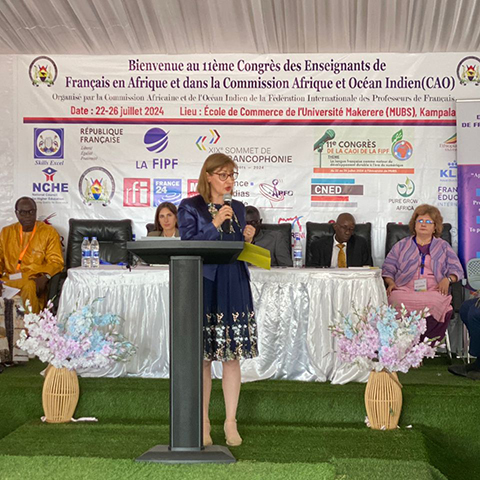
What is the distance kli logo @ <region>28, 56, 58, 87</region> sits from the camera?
702 centimetres

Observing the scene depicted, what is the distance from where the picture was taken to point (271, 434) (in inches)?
140

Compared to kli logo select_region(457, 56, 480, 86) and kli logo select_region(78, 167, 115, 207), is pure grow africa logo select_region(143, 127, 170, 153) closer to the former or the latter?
kli logo select_region(78, 167, 115, 207)

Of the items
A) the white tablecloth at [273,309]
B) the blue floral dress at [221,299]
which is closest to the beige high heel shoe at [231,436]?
the blue floral dress at [221,299]

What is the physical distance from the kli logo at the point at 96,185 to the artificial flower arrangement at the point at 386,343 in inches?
149

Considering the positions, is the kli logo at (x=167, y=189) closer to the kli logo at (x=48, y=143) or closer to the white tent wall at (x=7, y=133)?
the kli logo at (x=48, y=143)

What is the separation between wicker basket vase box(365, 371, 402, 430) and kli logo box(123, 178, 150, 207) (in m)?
3.78

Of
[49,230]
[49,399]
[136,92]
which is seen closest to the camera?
[49,399]

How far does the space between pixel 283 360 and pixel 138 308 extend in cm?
102

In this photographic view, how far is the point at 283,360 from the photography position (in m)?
4.79

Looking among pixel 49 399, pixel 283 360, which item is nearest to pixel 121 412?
pixel 49 399

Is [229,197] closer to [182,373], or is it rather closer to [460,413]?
[182,373]

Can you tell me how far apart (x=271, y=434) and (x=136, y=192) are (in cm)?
390

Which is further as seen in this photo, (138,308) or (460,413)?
(138,308)

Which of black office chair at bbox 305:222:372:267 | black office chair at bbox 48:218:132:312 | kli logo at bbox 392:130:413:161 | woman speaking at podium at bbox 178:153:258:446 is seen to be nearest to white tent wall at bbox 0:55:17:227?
black office chair at bbox 48:218:132:312
